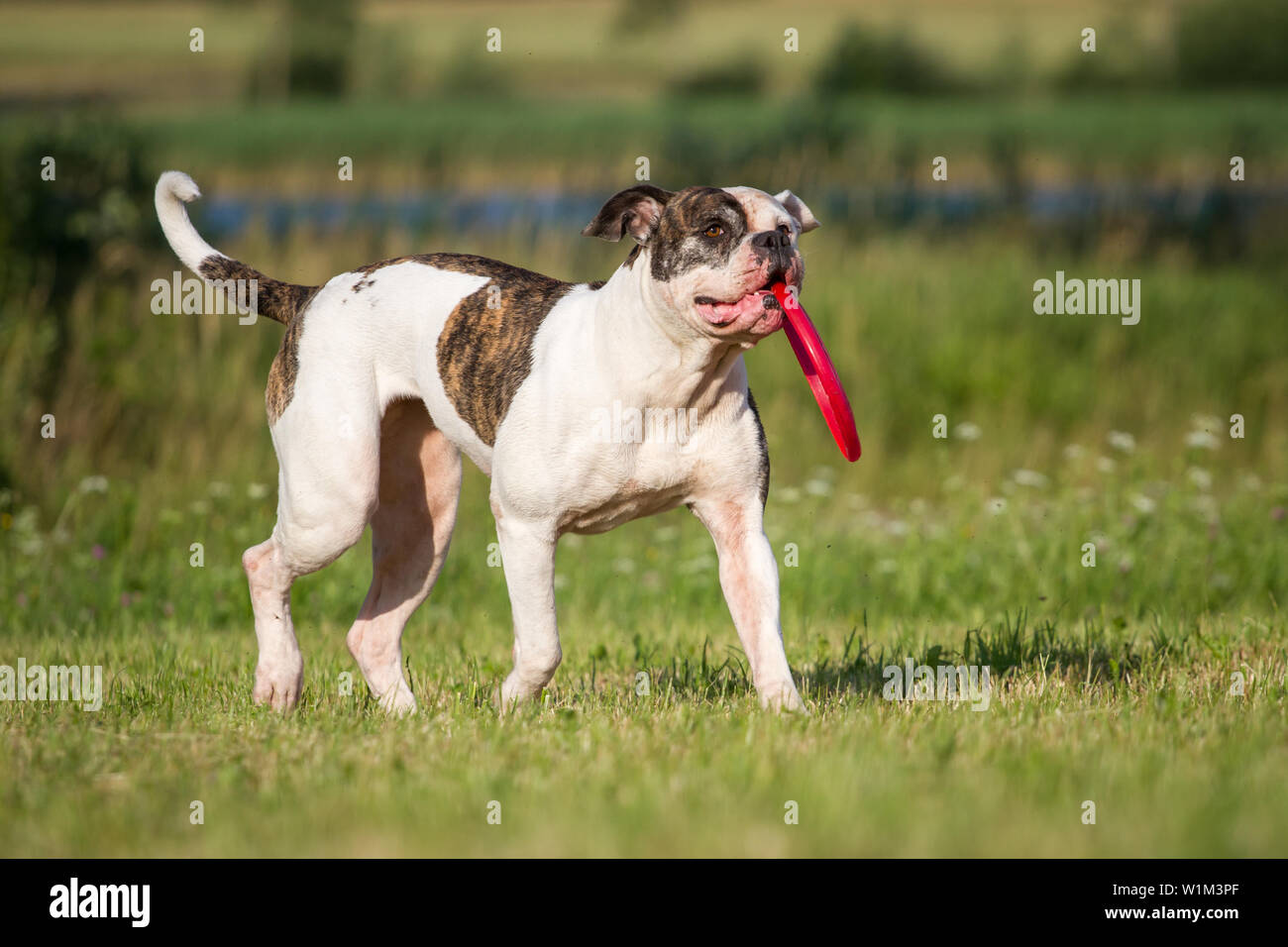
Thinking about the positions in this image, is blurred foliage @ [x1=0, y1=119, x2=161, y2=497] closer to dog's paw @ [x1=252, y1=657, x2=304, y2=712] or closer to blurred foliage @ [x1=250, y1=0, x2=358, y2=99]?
dog's paw @ [x1=252, y1=657, x2=304, y2=712]

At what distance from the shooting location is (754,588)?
558cm

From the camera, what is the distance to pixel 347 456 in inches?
239

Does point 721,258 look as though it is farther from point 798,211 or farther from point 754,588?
point 754,588

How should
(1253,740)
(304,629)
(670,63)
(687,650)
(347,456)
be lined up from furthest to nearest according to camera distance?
(670,63) < (304,629) < (687,650) < (347,456) < (1253,740)

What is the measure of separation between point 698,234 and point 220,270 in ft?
8.17

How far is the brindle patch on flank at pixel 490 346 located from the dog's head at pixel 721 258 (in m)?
0.55

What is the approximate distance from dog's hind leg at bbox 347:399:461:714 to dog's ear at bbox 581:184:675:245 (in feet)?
4.75

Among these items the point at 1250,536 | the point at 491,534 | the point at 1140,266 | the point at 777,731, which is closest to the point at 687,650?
the point at 777,731

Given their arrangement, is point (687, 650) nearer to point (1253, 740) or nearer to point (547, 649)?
point (547, 649)

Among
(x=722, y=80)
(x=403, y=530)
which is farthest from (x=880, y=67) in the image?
(x=403, y=530)

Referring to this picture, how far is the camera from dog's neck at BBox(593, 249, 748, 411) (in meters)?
5.35

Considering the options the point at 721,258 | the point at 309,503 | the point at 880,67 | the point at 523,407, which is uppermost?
the point at 880,67

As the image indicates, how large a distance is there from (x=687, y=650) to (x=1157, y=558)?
3.04 m

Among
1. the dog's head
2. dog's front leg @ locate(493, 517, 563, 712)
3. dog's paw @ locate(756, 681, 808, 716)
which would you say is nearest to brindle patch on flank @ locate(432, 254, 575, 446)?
dog's front leg @ locate(493, 517, 563, 712)
